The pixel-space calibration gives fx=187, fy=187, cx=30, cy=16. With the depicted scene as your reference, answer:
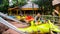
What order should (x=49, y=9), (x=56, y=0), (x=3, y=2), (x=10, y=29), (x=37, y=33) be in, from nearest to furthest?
(x=37, y=33)
(x=10, y=29)
(x=56, y=0)
(x=49, y=9)
(x=3, y=2)

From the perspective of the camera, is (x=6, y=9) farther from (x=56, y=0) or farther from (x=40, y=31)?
(x=40, y=31)

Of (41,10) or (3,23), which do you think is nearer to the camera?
(3,23)

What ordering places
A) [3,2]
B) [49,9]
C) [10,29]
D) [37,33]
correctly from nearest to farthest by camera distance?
[37,33] < [10,29] < [49,9] < [3,2]

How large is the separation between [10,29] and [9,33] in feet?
0.33

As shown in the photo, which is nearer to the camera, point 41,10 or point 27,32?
point 27,32

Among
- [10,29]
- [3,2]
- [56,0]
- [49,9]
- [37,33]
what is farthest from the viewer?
[3,2]

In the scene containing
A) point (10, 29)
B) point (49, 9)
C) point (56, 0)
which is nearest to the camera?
point (10, 29)

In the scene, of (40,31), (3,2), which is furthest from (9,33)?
(3,2)

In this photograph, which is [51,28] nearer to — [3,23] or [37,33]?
[37,33]

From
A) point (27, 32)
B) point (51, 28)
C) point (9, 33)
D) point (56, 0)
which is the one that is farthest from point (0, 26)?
point (56, 0)

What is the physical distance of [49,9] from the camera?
2125 cm

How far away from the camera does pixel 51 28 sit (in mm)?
2309

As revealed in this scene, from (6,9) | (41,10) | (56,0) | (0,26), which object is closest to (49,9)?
(41,10)

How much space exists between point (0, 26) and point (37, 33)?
0.54 m
